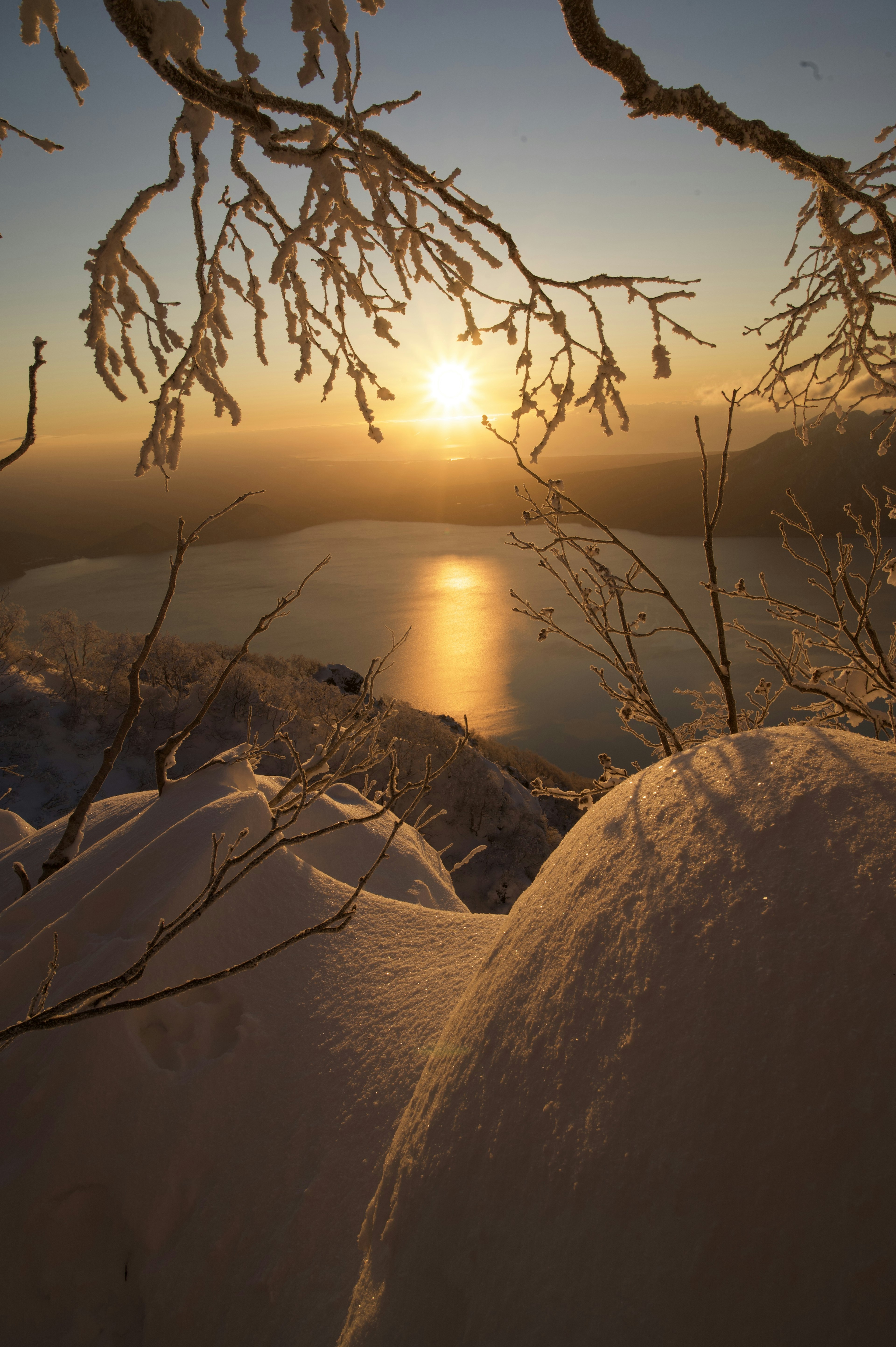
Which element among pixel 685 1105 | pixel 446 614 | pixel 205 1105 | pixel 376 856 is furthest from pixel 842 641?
pixel 446 614

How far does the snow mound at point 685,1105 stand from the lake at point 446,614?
27.7 meters

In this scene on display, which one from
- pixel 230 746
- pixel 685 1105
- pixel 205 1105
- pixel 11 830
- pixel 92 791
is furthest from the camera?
pixel 230 746

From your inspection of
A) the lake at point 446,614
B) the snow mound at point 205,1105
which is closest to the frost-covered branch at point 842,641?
the snow mound at point 205,1105

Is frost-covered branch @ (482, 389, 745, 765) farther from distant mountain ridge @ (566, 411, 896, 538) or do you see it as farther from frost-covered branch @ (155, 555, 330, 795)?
distant mountain ridge @ (566, 411, 896, 538)

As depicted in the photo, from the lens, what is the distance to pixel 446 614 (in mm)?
46688

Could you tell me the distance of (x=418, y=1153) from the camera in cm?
124

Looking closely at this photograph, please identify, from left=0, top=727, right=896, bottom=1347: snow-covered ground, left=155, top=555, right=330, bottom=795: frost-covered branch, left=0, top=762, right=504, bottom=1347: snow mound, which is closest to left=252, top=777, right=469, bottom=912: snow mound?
left=155, top=555, right=330, bottom=795: frost-covered branch

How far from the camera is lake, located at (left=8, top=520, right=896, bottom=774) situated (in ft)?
116

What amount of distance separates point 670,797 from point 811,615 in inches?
55.5

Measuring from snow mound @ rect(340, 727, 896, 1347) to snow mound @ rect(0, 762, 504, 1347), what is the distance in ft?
1.23

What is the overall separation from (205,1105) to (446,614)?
45395 mm

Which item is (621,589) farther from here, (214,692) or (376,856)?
→ (376,856)

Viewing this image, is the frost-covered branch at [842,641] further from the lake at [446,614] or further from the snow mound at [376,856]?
the lake at [446,614]

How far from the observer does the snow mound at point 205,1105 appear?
143 centimetres
